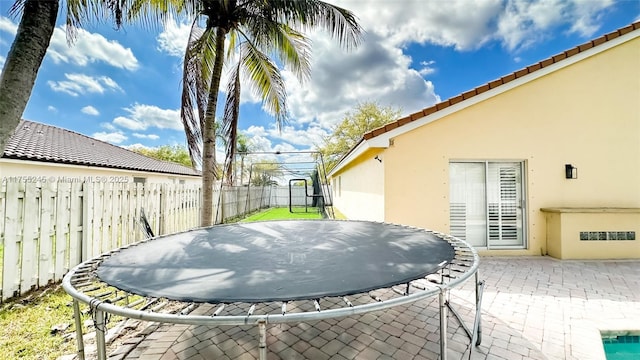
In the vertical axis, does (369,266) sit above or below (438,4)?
below

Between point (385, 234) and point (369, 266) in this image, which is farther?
point (385, 234)

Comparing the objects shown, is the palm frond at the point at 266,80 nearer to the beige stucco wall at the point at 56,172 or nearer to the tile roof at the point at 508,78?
the tile roof at the point at 508,78

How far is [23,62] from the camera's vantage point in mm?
2486

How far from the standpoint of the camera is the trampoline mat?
1930mm

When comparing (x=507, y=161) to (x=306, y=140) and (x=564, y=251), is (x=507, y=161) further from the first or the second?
(x=306, y=140)

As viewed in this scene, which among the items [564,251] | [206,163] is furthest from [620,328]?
[206,163]

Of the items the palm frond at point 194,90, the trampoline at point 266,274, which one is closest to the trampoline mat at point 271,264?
the trampoline at point 266,274

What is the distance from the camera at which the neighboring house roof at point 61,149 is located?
31.7ft

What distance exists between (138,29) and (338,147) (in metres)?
23.0

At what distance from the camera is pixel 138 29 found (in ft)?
19.7

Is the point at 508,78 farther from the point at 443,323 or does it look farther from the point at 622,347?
the point at 443,323

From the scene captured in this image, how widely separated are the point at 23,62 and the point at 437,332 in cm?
512

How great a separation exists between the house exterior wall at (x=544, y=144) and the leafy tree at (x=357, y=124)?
20.3 m

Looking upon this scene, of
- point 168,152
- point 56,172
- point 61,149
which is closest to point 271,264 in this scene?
point 56,172
